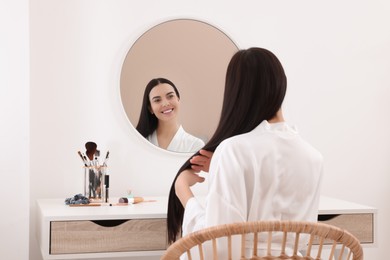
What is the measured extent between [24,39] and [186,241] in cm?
154

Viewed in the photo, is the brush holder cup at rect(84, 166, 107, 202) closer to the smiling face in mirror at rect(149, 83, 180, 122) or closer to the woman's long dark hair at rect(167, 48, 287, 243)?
the smiling face in mirror at rect(149, 83, 180, 122)

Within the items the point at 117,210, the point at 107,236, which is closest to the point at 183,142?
the point at 117,210

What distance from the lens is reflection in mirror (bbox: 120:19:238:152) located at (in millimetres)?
3014

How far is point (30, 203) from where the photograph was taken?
2887 mm

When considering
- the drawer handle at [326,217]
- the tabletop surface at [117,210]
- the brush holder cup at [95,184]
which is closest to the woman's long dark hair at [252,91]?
the tabletop surface at [117,210]

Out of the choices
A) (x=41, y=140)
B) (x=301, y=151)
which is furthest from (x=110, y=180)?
(x=301, y=151)

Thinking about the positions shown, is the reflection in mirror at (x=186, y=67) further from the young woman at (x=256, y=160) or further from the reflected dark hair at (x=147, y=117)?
the young woman at (x=256, y=160)

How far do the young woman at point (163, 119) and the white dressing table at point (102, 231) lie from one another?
561 millimetres

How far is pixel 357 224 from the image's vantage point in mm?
2605

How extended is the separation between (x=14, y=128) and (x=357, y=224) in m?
1.48

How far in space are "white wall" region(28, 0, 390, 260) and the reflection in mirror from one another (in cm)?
5

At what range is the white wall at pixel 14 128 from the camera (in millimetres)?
2588

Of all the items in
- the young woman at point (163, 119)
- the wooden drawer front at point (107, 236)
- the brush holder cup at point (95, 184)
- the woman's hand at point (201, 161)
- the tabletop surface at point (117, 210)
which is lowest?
the wooden drawer front at point (107, 236)

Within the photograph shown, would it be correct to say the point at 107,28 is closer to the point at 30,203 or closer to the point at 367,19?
the point at 30,203
